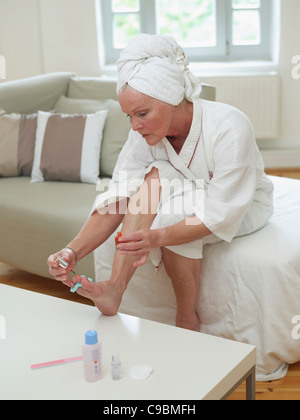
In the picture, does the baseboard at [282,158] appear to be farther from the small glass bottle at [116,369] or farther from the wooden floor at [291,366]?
the small glass bottle at [116,369]

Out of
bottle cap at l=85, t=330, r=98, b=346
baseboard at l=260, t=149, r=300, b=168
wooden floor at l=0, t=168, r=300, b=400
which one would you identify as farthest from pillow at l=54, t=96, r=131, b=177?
baseboard at l=260, t=149, r=300, b=168

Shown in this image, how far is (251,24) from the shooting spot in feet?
15.3

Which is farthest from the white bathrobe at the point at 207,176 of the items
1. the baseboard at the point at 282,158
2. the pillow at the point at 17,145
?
the baseboard at the point at 282,158

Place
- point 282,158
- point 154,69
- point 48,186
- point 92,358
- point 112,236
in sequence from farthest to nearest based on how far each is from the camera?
point 282,158, point 48,186, point 112,236, point 154,69, point 92,358

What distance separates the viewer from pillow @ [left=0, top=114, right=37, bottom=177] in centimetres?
300

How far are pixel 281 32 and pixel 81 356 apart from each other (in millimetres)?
3564

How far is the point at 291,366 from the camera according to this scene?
2.04 m

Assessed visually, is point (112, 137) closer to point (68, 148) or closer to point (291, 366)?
point (68, 148)

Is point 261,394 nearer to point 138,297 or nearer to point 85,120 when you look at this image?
point 138,297

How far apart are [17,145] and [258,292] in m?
1.58

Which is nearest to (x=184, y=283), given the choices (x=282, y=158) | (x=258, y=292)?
(x=258, y=292)

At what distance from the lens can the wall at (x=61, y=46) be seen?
4527 mm

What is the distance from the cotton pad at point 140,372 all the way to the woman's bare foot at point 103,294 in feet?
0.97
